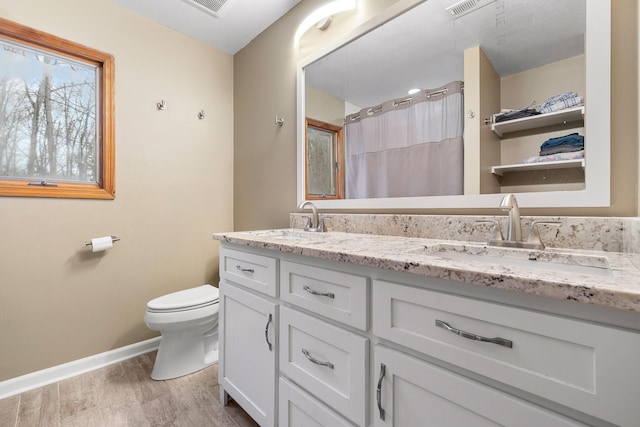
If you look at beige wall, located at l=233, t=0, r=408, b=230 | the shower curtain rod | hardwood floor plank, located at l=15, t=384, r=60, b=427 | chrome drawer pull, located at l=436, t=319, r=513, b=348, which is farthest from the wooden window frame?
hardwood floor plank, located at l=15, t=384, r=60, b=427

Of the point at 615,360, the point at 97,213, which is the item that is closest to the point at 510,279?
the point at 615,360

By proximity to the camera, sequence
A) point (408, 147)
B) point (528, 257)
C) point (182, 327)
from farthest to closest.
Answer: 1. point (182, 327)
2. point (408, 147)
3. point (528, 257)

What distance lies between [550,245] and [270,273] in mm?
996

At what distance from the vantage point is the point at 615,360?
45 centimetres

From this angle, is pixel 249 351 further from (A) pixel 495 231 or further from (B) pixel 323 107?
(B) pixel 323 107

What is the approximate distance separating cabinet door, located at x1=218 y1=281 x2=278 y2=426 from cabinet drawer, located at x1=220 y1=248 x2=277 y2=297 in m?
0.05

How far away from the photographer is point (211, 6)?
184 centimetres

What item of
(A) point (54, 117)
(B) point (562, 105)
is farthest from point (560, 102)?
(A) point (54, 117)

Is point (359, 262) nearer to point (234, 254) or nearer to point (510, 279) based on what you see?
point (510, 279)

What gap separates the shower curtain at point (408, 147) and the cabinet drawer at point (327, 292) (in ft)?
2.21

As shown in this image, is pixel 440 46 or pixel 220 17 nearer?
pixel 440 46

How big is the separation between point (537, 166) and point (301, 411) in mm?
1203

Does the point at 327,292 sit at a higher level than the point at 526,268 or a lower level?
lower

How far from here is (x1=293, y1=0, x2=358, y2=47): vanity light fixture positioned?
5.08ft
